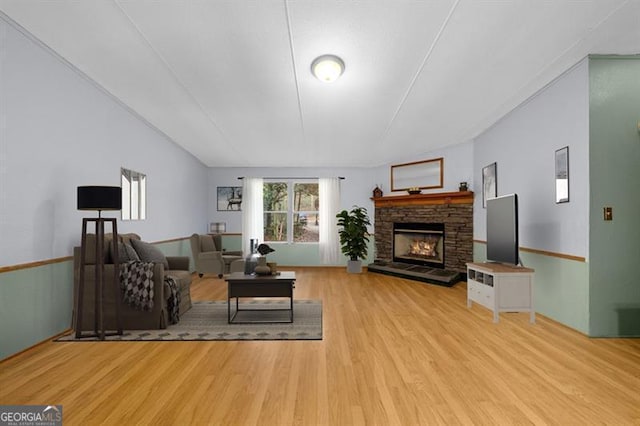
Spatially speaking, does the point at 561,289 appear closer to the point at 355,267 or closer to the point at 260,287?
the point at 260,287

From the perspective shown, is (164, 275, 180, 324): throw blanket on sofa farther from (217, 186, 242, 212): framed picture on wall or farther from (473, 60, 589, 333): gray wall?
(217, 186, 242, 212): framed picture on wall

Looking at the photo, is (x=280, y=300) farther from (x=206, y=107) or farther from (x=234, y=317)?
(x=206, y=107)

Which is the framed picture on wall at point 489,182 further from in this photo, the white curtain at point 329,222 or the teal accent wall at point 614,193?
the white curtain at point 329,222

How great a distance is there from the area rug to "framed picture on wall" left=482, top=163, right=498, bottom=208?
331 centimetres

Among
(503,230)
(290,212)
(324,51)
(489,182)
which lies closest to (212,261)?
(290,212)

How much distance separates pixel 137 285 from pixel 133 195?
1.84 m

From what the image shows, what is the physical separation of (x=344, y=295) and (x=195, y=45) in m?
3.84

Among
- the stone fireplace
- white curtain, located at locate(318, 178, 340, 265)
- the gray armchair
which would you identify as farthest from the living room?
white curtain, located at locate(318, 178, 340, 265)

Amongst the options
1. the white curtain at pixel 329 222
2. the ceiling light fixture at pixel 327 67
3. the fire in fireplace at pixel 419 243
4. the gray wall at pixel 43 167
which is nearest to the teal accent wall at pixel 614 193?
the ceiling light fixture at pixel 327 67

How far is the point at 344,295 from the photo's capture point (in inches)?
202

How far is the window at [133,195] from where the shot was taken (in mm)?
4438

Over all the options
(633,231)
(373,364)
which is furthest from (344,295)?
(633,231)

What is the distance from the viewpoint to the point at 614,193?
3.22 meters

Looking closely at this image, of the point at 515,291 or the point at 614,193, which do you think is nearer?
the point at 614,193
